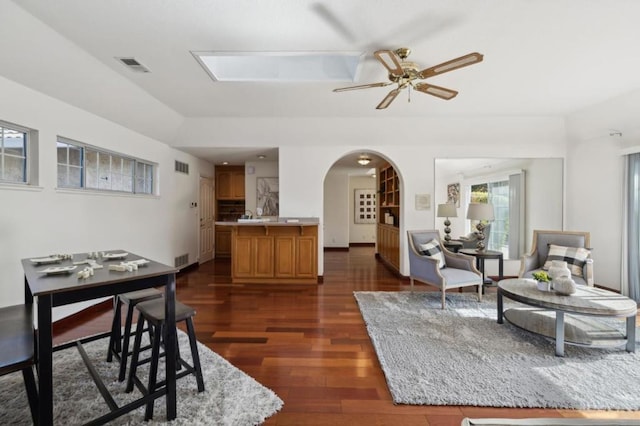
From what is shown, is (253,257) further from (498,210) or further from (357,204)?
(357,204)

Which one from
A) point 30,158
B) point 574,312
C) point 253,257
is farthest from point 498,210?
point 30,158

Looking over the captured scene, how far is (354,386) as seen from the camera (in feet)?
6.97

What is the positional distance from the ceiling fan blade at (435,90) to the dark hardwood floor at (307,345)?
8.50 feet

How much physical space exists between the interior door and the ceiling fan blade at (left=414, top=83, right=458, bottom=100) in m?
5.27

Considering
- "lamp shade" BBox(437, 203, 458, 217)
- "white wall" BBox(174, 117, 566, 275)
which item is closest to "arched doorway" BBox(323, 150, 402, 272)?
"white wall" BBox(174, 117, 566, 275)

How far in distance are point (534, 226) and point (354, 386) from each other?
469cm

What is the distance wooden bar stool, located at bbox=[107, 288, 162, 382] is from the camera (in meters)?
2.06

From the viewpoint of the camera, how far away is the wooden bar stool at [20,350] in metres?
1.35

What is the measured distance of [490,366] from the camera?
2316mm

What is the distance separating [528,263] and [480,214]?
90 cm

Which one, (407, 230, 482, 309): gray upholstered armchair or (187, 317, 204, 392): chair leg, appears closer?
(187, 317, 204, 392): chair leg

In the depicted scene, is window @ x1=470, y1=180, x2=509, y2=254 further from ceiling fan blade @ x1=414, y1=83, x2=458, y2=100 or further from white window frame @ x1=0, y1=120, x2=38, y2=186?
white window frame @ x1=0, y1=120, x2=38, y2=186

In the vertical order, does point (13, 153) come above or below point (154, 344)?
above

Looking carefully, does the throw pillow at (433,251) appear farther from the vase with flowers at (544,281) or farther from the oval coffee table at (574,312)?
the vase with flowers at (544,281)
